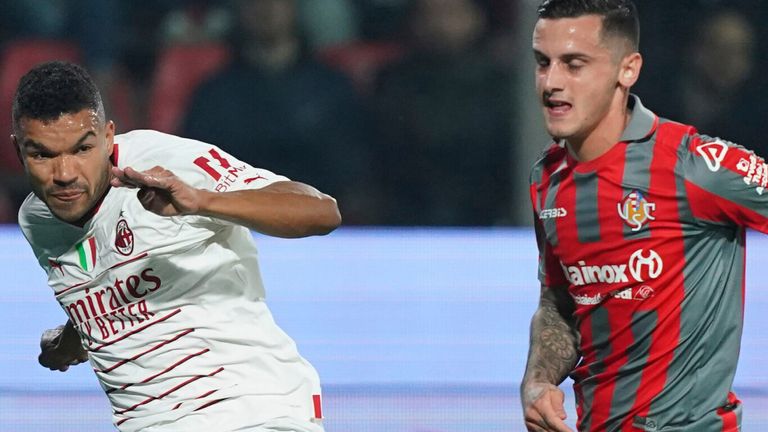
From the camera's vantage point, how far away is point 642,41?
7.28 meters

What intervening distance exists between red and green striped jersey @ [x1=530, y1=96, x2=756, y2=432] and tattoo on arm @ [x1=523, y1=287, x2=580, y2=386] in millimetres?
99

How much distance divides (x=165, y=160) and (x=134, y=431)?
1.87 ft

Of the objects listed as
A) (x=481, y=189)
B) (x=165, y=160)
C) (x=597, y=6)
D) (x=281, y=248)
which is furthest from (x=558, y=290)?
(x=481, y=189)

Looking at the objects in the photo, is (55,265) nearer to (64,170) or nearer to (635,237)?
(64,170)

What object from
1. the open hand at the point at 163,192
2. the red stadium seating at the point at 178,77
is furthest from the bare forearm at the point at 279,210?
the red stadium seating at the point at 178,77

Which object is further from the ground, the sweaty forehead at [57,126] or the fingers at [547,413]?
the sweaty forehead at [57,126]

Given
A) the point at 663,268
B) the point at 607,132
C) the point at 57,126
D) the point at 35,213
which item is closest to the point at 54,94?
the point at 57,126

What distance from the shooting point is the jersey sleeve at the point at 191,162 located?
105 inches

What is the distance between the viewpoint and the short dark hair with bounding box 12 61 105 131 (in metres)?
2.66

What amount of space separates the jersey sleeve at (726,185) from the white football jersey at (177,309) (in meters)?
0.84

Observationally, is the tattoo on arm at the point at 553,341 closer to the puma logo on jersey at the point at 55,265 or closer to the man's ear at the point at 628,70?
the man's ear at the point at 628,70

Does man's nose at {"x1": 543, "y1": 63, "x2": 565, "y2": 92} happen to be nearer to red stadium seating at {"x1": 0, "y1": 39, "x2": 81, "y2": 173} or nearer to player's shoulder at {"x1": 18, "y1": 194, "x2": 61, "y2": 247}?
player's shoulder at {"x1": 18, "y1": 194, "x2": 61, "y2": 247}

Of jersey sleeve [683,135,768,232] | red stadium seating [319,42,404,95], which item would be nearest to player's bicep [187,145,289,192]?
jersey sleeve [683,135,768,232]

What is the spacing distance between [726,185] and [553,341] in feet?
1.73
